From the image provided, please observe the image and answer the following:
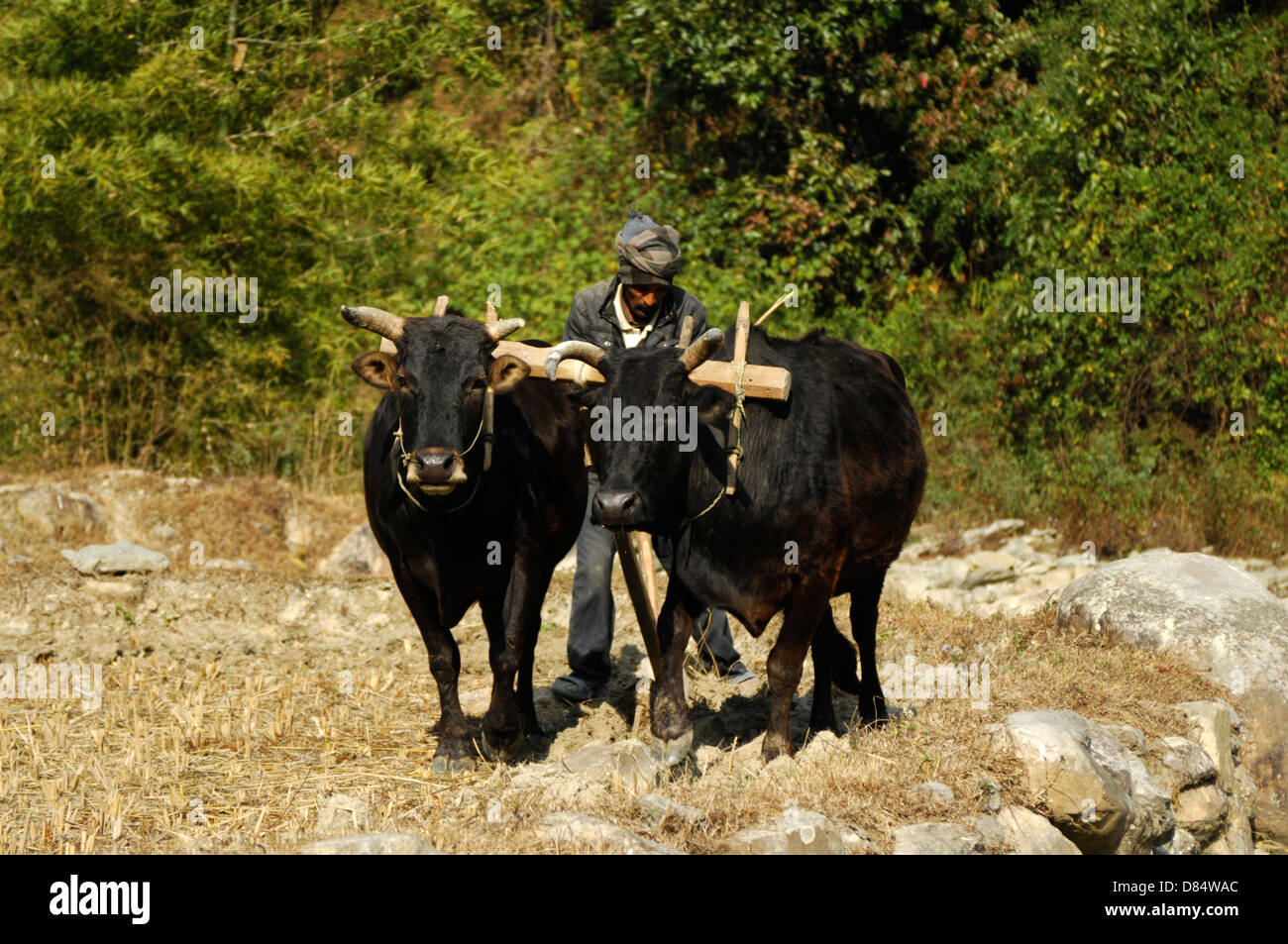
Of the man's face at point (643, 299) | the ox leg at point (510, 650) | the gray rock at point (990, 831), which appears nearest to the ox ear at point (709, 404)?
the man's face at point (643, 299)

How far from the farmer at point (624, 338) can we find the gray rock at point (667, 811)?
4.41ft

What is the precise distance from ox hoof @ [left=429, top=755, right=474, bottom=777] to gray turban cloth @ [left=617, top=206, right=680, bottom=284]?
2494mm

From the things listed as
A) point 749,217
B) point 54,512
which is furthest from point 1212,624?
point 54,512

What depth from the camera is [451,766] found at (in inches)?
268

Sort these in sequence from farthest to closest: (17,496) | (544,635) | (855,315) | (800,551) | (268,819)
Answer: (855,315) → (17,496) → (544,635) → (800,551) → (268,819)

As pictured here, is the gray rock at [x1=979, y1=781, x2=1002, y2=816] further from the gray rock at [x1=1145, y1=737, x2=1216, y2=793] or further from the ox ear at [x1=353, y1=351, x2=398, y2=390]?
the ox ear at [x1=353, y1=351, x2=398, y2=390]

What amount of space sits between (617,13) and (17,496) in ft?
29.1

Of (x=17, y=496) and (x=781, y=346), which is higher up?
(x=781, y=346)

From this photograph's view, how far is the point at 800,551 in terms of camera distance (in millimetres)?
6582

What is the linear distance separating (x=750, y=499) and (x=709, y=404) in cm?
49

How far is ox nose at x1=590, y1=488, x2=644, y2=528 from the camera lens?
19.1ft

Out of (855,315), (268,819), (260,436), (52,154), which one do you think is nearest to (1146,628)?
(268,819)

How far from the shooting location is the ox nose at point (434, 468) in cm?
618

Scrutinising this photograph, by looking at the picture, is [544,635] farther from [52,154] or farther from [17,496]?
[52,154]
